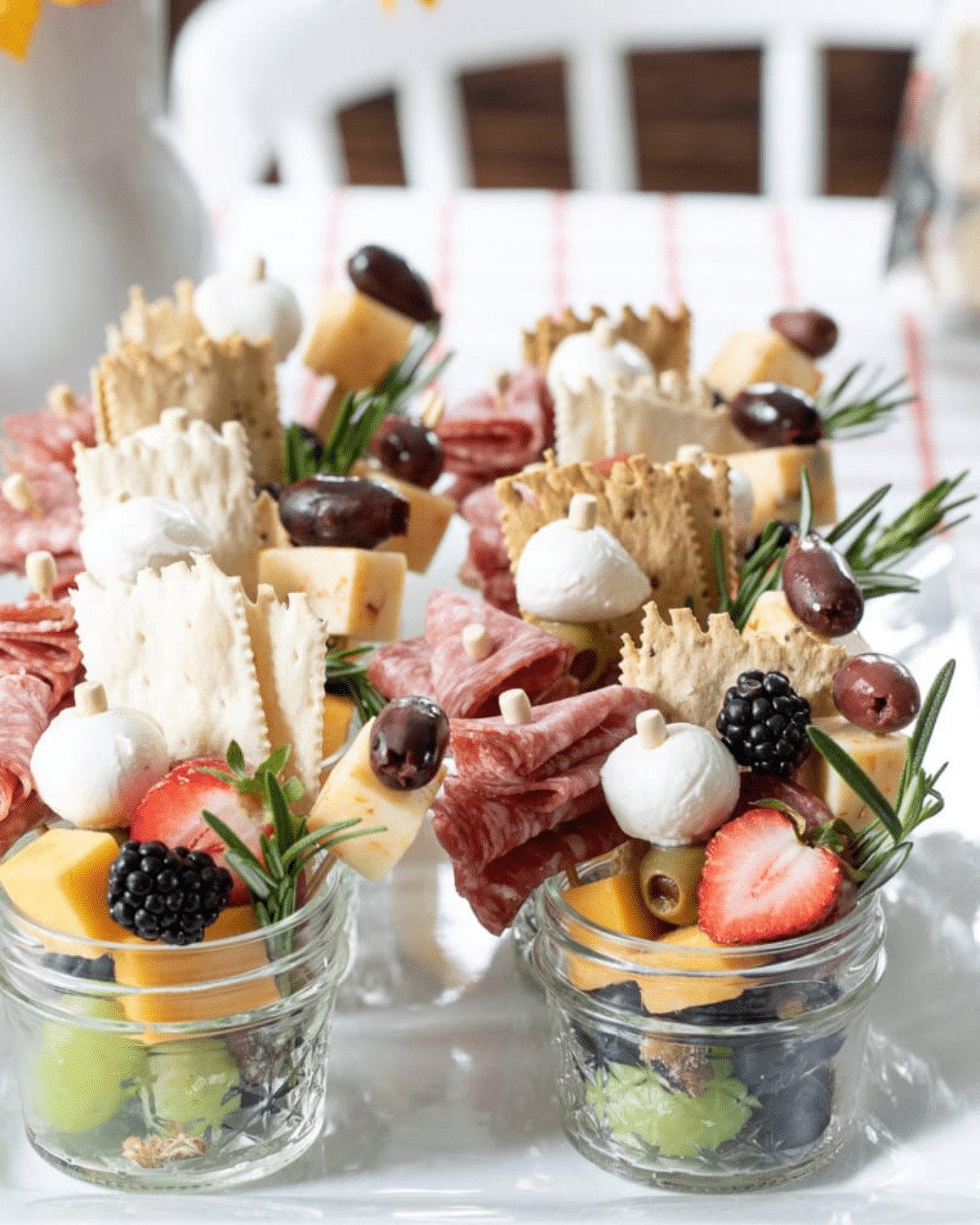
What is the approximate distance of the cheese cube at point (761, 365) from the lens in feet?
5.11

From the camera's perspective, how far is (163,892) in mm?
873

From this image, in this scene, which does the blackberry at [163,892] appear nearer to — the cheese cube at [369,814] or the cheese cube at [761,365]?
the cheese cube at [369,814]

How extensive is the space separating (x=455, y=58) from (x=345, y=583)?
1.96m

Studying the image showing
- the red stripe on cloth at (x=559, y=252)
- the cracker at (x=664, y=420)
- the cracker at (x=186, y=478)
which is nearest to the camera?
the cracker at (x=186, y=478)

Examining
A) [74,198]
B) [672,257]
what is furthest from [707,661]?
[672,257]

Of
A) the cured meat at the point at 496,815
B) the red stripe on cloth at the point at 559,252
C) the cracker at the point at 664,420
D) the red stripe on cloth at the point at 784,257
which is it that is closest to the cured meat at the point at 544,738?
the cured meat at the point at 496,815

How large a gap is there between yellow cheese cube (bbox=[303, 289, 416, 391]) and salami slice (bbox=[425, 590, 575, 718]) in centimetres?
50

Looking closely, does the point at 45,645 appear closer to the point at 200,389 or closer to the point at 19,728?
the point at 19,728

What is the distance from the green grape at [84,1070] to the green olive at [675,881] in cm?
28

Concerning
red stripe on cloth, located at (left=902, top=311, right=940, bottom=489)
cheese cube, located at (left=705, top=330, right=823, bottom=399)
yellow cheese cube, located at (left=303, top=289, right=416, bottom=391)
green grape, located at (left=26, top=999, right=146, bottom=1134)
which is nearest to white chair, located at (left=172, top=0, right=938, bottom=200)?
red stripe on cloth, located at (left=902, top=311, right=940, bottom=489)

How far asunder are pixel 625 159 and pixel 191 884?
2.37m

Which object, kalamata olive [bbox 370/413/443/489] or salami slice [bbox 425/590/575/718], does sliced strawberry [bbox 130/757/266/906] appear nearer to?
salami slice [bbox 425/590/575/718]

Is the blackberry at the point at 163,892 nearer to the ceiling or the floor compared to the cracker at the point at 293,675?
nearer to the floor

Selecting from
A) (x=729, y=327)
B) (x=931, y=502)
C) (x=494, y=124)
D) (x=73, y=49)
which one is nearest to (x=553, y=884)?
(x=931, y=502)
